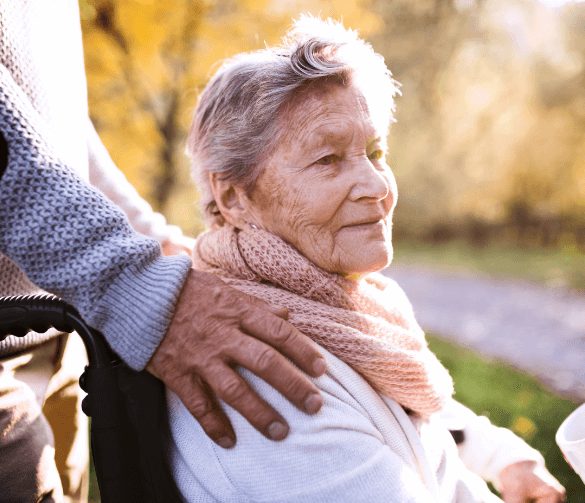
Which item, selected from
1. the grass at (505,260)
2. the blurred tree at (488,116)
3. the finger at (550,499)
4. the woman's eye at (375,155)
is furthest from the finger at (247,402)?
the blurred tree at (488,116)

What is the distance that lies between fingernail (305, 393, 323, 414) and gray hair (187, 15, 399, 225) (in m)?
0.75

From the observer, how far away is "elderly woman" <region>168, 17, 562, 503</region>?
168 centimetres

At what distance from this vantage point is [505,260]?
49.3ft

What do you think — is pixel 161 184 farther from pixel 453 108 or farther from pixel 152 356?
pixel 453 108

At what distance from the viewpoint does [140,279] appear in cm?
142

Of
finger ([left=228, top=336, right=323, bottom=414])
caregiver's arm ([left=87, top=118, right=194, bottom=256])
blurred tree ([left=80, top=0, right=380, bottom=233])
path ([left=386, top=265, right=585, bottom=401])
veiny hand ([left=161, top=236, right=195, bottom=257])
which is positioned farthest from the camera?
path ([left=386, top=265, right=585, bottom=401])

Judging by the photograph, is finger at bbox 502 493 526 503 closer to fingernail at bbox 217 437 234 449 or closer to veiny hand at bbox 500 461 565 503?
veiny hand at bbox 500 461 565 503

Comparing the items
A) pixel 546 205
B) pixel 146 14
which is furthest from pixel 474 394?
pixel 546 205

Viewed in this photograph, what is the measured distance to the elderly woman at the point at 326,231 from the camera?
168cm

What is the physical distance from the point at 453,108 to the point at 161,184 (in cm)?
1191

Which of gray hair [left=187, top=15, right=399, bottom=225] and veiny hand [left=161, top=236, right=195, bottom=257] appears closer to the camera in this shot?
gray hair [left=187, top=15, right=399, bottom=225]

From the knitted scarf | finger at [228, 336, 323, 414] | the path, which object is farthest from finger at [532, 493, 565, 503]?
the path

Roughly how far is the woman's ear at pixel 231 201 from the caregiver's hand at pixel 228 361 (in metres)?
0.54

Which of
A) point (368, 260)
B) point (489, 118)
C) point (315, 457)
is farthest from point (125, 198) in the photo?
point (489, 118)
